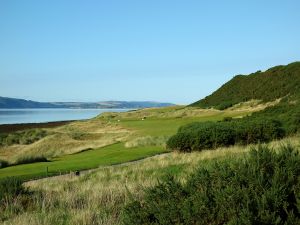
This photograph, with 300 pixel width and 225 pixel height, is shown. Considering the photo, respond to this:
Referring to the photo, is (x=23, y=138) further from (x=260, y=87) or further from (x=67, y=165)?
(x=260, y=87)

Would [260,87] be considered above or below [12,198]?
above

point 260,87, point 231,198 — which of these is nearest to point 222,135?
point 231,198

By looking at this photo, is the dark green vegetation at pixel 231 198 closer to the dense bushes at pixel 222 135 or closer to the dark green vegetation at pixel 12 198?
the dark green vegetation at pixel 12 198

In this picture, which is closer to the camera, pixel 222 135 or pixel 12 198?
pixel 12 198

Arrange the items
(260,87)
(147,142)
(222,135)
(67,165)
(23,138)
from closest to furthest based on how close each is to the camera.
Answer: (67,165)
(222,135)
(147,142)
(23,138)
(260,87)

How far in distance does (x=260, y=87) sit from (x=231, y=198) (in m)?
81.3

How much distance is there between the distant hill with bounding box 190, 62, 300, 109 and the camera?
7275cm

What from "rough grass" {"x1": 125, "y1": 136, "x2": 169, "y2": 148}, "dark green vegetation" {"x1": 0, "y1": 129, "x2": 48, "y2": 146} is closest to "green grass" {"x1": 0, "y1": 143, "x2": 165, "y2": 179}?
"rough grass" {"x1": 125, "y1": 136, "x2": 169, "y2": 148}

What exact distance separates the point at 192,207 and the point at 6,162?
91.6ft

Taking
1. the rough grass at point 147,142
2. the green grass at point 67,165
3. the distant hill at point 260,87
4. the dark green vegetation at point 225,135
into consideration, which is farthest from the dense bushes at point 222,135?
the distant hill at point 260,87

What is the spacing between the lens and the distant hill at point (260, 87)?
72.8 metres

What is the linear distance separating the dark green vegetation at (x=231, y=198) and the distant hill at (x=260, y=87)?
59.4 m

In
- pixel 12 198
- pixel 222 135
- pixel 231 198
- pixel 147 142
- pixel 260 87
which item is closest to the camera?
pixel 231 198

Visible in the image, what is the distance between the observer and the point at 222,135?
1067 inches
